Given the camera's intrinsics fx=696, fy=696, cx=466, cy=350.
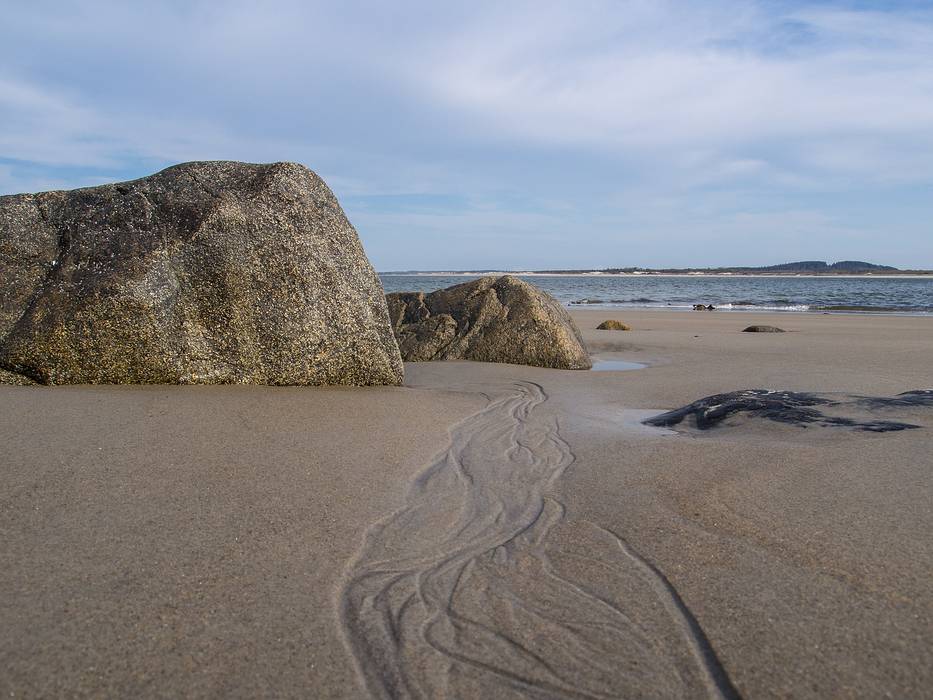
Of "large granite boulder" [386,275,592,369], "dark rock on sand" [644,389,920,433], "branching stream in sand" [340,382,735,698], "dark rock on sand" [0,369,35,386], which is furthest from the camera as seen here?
"large granite boulder" [386,275,592,369]

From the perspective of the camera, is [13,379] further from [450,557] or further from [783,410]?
[783,410]

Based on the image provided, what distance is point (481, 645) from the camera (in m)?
1.74

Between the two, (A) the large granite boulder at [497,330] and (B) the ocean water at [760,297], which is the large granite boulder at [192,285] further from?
(B) the ocean water at [760,297]

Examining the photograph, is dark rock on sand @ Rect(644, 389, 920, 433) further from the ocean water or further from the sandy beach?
the ocean water

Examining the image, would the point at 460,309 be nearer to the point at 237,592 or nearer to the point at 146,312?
the point at 146,312

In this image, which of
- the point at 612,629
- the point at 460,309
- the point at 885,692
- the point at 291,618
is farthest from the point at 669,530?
the point at 460,309

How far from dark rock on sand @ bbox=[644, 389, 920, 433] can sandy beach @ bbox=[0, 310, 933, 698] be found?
13 centimetres

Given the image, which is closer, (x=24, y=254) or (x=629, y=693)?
(x=629, y=693)

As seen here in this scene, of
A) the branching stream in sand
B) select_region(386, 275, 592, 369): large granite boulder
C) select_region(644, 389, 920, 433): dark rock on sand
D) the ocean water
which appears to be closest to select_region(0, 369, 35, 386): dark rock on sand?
the branching stream in sand

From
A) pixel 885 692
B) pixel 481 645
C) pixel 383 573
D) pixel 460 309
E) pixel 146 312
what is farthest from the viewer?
pixel 460 309

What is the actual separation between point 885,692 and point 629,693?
0.55m

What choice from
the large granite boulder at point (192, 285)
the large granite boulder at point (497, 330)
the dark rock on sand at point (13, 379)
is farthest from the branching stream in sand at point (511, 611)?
the large granite boulder at point (497, 330)

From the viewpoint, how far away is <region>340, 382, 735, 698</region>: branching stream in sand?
1599 mm

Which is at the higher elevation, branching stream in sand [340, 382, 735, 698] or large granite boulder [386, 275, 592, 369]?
large granite boulder [386, 275, 592, 369]
